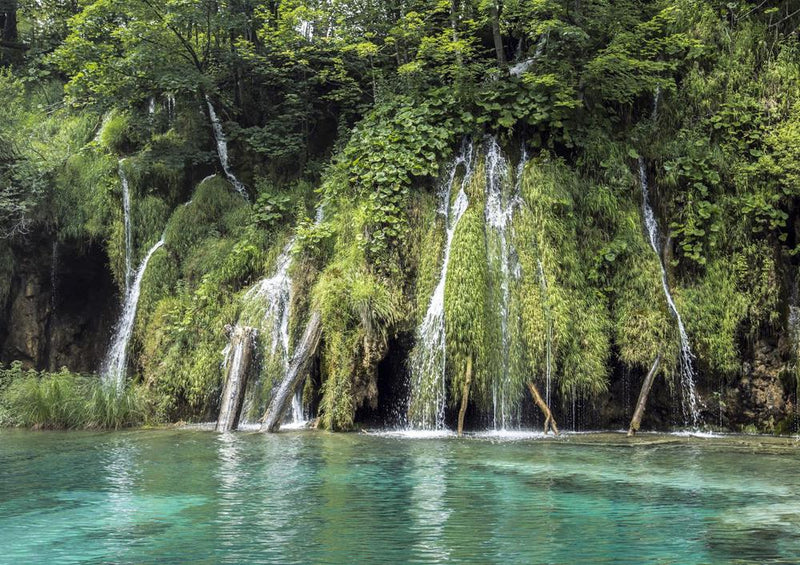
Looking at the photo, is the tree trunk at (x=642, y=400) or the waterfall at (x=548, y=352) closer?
the tree trunk at (x=642, y=400)

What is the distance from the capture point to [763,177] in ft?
44.8

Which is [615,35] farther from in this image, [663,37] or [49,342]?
[49,342]

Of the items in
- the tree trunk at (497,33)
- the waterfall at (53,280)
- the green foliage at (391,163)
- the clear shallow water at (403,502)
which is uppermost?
the tree trunk at (497,33)

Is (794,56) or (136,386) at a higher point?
(794,56)

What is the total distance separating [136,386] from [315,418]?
367 centimetres

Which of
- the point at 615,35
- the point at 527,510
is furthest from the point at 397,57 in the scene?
the point at 527,510

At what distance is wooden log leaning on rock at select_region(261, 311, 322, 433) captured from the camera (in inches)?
491

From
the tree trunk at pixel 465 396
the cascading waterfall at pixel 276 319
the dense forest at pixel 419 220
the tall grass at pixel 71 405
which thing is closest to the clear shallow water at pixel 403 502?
the tree trunk at pixel 465 396

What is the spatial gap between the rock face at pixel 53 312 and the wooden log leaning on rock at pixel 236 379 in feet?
19.2

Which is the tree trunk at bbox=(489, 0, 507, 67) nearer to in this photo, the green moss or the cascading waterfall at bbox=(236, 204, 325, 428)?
the green moss

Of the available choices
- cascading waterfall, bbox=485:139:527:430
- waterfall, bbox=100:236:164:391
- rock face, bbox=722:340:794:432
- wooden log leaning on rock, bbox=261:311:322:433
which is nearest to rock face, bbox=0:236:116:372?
waterfall, bbox=100:236:164:391

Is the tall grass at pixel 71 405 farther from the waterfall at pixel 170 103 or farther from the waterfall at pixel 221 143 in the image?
the waterfall at pixel 170 103

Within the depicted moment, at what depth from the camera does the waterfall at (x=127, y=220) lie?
16.4 metres

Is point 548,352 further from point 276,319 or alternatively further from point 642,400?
point 276,319
